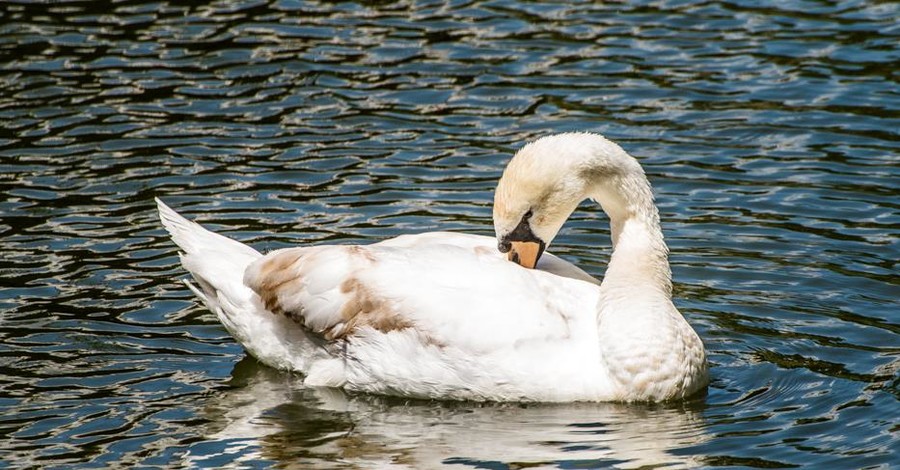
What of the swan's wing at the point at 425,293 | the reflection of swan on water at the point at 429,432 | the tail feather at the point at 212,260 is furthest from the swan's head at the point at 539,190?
the tail feather at the point at 212,260

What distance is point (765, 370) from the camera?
28.8 ft

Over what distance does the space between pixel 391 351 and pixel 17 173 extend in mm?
4731

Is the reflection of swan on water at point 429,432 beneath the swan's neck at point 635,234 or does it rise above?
beneath

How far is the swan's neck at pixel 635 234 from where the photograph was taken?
8750 millimetres

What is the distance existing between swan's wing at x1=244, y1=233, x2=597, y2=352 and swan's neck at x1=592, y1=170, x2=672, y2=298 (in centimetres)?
25

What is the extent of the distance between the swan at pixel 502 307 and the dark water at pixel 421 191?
17 centimetres

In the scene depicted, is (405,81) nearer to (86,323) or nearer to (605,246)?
(605,246)

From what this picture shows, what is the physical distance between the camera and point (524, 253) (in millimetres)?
8727

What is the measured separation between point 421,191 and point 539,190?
3.26 metres

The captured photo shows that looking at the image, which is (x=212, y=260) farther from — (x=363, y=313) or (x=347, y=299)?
(x=363, y=313)

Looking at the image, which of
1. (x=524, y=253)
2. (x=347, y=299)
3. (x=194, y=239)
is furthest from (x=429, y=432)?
(x=194, y=239)

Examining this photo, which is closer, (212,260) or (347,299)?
(347,299)

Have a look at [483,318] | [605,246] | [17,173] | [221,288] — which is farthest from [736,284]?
[17,173]

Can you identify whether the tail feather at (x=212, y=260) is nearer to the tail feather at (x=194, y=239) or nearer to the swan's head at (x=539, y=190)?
the tail feather at (x=194, y=239)
